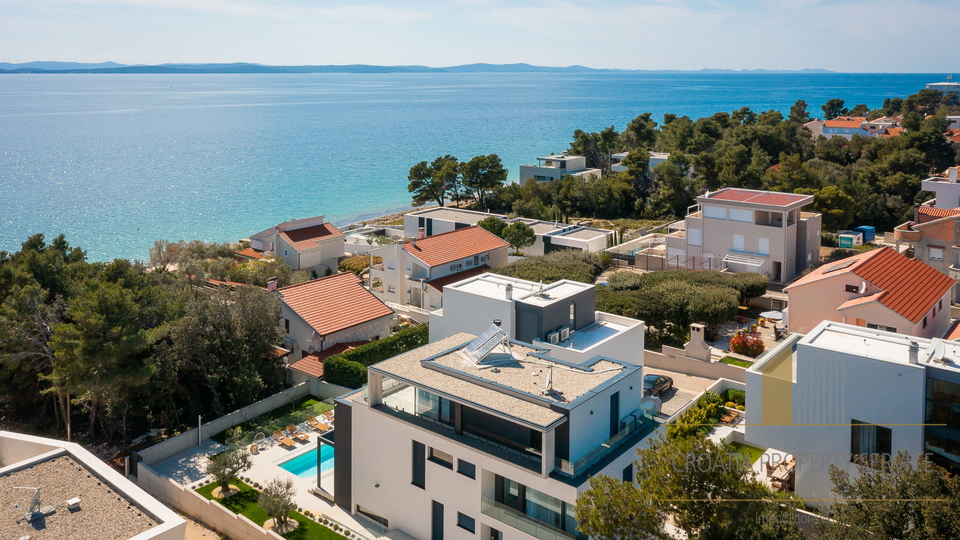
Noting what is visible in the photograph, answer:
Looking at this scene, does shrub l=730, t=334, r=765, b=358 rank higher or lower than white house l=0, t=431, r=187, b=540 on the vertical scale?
lower

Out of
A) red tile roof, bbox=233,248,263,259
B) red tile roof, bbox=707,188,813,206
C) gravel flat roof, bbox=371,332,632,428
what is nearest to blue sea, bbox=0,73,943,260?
red tile roof, bbox=233,248,263,259

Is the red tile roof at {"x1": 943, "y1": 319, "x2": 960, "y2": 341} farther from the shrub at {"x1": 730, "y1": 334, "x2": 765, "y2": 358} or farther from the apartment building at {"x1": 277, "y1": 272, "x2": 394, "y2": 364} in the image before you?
the apartment building at {"x1": 277, "y1": 272, "x2": 394, "y2": 364}

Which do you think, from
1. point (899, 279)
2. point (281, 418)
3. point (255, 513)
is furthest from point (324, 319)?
point (899, 279)

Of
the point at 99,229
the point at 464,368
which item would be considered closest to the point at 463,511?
the point at 464,368

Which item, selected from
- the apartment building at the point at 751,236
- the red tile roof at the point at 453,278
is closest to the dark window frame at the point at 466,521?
the red tile roof at the point at 453,278

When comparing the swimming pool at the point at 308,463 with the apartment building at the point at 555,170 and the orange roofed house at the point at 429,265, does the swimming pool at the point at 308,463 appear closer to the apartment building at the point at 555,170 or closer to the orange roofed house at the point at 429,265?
the orange roofed house at the point at 429,265

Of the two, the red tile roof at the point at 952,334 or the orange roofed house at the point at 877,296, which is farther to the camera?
the orange roofed house at the point at 877,296

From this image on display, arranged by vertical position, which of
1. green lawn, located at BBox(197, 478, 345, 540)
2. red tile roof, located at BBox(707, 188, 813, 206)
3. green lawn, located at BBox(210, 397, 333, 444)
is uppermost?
red tile roof, located at BBox(707, 188, 813, 206)
